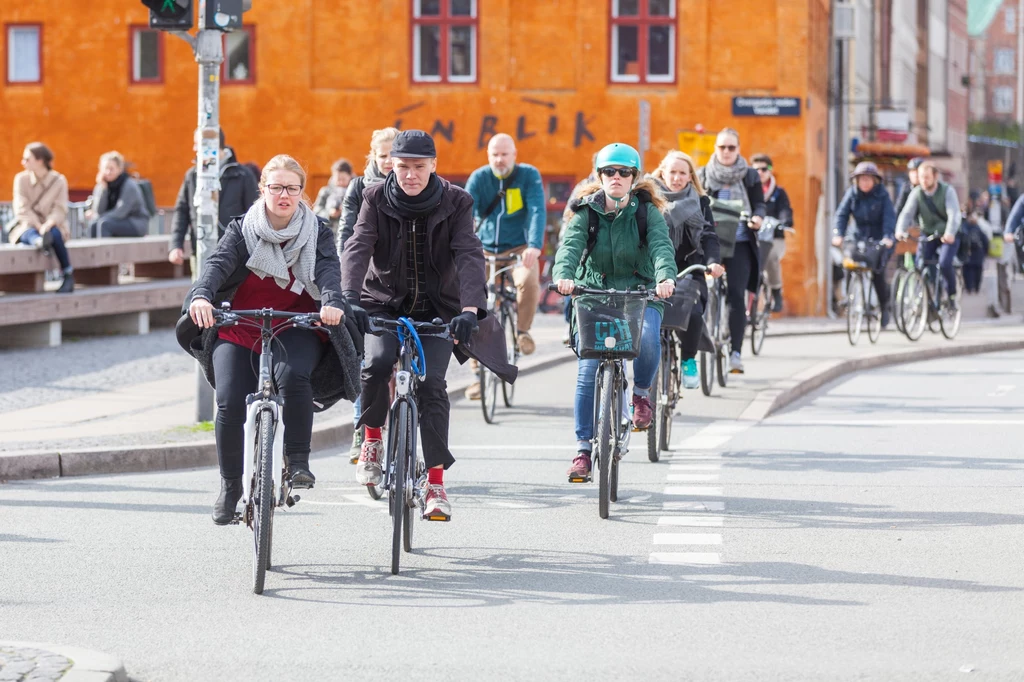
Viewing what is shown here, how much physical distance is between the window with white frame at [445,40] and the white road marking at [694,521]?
22.3 m

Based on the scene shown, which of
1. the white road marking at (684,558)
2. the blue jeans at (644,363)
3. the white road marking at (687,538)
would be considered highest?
the blue jeans at (644,363)

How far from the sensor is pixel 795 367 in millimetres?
17953

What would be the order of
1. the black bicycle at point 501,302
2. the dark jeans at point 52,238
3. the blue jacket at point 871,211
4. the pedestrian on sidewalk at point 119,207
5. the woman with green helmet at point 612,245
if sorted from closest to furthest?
the woman with green helmet at point 612,245, the black bicycle at point 501,302, the dark jeans at point 52,238, the blue jacket at point 871,211, the pedestrian on sidewalk at point 119,207

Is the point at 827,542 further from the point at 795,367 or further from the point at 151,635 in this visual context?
the point at 795,367

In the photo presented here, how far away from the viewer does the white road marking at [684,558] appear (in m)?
7.93

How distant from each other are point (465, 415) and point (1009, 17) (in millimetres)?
133060

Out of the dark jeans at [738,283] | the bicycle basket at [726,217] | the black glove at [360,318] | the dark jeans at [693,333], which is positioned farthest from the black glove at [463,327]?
the dark jeans at [738,283]

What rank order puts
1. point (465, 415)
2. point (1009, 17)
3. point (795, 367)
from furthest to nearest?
point (1009, 17) → point (795, 367) → point (465, 415)

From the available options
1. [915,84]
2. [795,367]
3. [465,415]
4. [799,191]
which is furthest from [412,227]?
[915,84]

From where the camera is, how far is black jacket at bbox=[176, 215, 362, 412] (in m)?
7.73

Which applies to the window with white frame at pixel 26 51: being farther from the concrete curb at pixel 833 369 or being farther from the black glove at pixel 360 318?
the black glove at pixel 360 318

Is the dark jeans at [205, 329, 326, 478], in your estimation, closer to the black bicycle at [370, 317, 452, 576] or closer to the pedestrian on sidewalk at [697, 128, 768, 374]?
the black bicycle at [370, 317, 452, 576]

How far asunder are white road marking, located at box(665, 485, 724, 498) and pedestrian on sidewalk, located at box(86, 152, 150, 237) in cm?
1346

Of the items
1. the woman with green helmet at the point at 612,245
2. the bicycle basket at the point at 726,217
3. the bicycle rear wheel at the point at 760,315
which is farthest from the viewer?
the bicycle rear wheel at the point at 760,315
